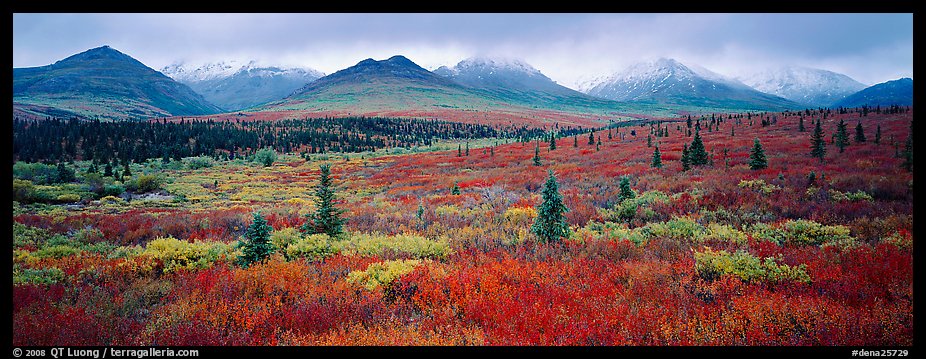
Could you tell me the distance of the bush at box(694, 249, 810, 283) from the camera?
5.56 m

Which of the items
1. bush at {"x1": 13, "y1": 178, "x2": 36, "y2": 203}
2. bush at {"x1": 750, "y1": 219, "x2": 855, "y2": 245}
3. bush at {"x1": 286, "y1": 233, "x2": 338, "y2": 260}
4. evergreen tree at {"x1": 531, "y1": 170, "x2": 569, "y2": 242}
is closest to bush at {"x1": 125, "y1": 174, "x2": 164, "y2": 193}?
bush at {"x1": 13, "y1": 178, "x2": 36, "y2": 203}

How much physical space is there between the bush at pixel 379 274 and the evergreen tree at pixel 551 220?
3939mm

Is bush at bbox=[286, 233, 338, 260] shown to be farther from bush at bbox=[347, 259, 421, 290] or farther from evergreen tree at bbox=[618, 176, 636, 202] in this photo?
evergreen tree at bbox=[618, 176, 636, 202]

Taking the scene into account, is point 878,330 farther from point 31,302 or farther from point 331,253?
point 31,302

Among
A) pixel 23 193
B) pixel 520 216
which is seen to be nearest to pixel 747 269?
pixel 520 216

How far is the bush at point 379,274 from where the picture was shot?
6076mm

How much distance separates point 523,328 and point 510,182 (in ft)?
66.9

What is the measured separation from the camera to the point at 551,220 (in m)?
9.37

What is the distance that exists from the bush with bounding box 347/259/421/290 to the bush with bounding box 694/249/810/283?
5.31m

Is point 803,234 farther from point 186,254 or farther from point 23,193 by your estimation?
point 23,193
